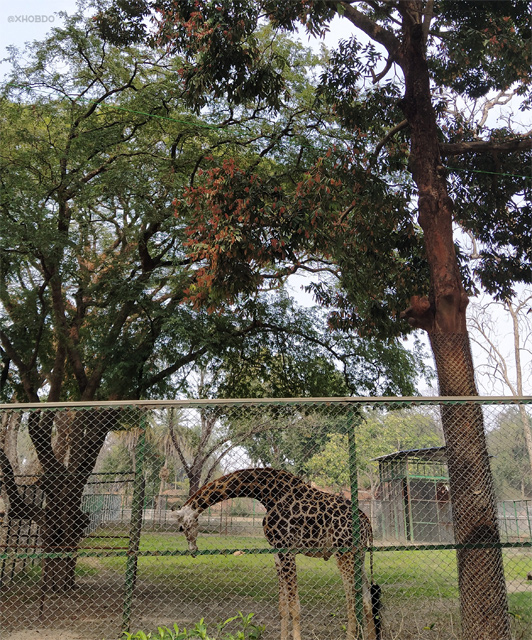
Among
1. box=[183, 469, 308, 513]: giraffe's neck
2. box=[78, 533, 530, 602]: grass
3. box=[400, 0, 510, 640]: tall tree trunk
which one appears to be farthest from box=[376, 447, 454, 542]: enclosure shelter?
box=[183, 469, 308, 513]: giraffe's neck

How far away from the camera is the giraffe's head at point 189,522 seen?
17.2 ft

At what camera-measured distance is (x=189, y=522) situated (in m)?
5.34

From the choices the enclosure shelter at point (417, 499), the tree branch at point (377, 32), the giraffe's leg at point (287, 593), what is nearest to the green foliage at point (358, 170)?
the tree branch at point (377, 32)

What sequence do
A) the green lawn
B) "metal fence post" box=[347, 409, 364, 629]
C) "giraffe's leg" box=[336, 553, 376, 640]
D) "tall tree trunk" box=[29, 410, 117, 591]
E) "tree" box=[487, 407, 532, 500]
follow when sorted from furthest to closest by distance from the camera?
"tall tree trunk" box=[29, 410, 117, 591] → the green lawn → "tree" box=[487, 407, 532, 500] → "giraffe's leg" box=[336, 553, 376, 640] → "metal fence post" box=[347, 409, 364, 629]

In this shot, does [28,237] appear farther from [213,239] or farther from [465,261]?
[465,261]

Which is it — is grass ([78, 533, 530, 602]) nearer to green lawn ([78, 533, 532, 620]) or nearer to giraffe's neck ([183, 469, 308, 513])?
green lawn ([78, 533, 532, 620])

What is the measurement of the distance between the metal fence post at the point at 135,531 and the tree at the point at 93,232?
16.2 ft

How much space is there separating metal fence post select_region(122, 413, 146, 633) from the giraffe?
0.50m

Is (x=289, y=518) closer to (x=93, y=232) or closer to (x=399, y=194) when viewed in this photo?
(x=399, y=194)

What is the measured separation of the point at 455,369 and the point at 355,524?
250cm

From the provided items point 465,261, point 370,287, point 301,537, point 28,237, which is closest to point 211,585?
point 301,537

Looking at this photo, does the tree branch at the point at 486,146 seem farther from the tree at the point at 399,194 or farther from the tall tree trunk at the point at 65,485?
the tall tree trunk at the point at 65,485

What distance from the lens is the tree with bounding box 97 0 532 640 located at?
6.05 m

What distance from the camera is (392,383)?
498 inches
